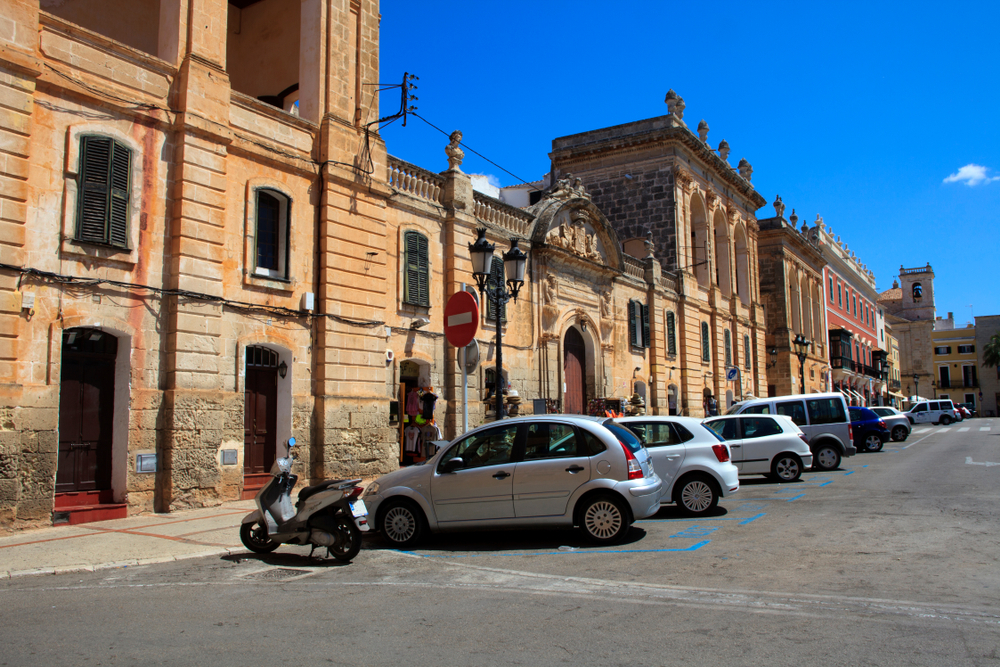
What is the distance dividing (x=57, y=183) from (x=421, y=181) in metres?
8.65

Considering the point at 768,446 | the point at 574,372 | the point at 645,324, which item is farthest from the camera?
the point at 645,324

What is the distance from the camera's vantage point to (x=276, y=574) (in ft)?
24.4

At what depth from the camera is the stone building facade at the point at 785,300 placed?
46844 millimetres

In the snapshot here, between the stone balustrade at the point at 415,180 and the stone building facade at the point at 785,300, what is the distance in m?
30.5

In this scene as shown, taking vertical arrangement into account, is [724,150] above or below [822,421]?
above

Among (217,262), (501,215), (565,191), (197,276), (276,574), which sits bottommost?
(276,574)

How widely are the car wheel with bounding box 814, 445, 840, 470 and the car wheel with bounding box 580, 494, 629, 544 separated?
1094 cm

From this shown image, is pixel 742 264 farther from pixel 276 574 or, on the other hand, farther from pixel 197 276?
pixel 276 574

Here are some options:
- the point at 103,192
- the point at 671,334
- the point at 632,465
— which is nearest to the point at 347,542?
the point at 632,465

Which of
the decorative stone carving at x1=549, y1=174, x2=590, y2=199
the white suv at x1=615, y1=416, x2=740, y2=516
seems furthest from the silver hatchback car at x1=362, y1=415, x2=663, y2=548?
the decorative stone carving at x1=549, y1=174, x2=590, y2=199

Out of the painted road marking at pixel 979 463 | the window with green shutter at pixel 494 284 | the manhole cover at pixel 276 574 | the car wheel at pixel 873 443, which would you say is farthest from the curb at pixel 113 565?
the car wheel at pixel 873 443

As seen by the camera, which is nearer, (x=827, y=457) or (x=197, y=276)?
(x=197, y=276)

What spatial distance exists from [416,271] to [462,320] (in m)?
6.37

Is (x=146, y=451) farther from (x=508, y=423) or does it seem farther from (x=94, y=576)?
(x=508, y=423)
